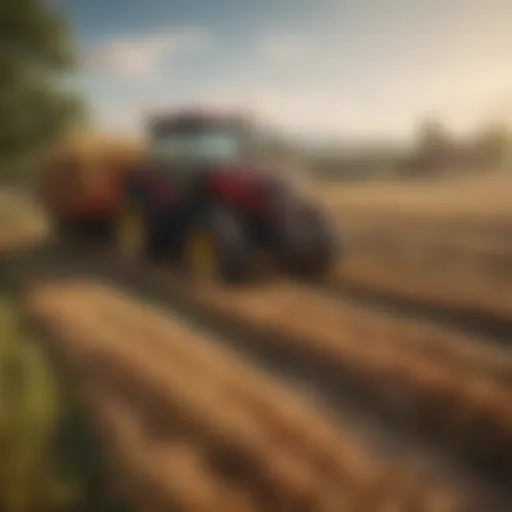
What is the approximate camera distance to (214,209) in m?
1.16

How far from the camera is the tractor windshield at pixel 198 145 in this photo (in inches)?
36.7

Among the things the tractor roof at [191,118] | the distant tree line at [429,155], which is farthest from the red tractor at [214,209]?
the distant tree line at [429,155]

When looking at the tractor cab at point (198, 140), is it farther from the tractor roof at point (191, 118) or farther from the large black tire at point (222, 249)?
the large black tire at point (222, 249)

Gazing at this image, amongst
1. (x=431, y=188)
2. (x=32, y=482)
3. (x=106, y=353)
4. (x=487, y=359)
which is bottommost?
(x=32, y=482)

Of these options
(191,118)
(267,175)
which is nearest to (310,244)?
(267,175)

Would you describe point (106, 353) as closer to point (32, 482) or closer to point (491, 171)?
point (32, 482)

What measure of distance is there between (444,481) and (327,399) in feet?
0.69

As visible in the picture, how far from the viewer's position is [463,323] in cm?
96

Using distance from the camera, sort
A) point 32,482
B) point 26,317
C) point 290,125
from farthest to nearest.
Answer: point 26,317 < point 290,125 < point 32,482

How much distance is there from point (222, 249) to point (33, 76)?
0.40 metres

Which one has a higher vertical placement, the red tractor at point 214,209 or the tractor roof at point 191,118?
the tractor roof at point 191,118

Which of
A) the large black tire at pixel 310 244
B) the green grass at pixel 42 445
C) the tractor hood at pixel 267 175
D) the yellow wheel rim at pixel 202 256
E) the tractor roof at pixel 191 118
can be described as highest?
the tractor roof at pixel 191 118

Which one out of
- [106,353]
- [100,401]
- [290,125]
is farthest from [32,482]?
[290,125]

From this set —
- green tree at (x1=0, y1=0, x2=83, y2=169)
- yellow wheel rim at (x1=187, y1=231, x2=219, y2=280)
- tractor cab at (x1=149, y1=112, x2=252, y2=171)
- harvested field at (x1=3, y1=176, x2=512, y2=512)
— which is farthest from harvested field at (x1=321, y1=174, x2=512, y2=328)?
green tree at (x1=0, y1=0, x2=83, y2=169)
